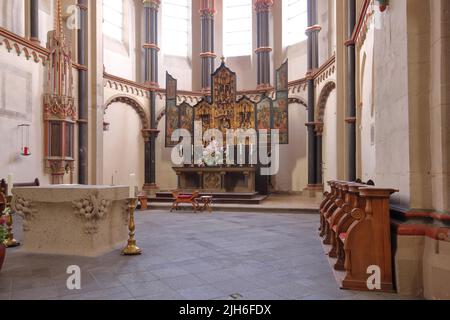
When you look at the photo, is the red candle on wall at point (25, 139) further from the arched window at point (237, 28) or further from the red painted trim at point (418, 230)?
the arched window at point (237, 28)

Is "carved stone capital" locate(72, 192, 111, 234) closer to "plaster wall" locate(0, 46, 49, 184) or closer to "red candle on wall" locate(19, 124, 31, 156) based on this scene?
"plaster wall" locate(0, 46, 49, 184)

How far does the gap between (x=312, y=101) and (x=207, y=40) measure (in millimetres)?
7226

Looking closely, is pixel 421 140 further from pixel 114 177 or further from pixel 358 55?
pixel 114 177

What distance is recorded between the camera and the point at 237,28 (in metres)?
19.2

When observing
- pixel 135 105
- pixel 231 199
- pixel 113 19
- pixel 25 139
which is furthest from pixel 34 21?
pixel 231 199

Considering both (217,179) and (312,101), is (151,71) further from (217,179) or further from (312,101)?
(312,101)

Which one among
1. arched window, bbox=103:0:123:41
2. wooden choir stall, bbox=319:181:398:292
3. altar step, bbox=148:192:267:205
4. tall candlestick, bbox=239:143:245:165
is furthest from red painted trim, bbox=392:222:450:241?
arched window, bbox=103:0:123:41

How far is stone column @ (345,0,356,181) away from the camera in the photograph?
924cm

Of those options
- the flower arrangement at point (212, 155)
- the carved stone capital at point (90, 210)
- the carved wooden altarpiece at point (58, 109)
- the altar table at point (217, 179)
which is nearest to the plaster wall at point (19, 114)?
the carved wooden altarpiece at point (58, 109)

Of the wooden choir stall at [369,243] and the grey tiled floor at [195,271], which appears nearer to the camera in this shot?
the grey tiled floor at [195,271]

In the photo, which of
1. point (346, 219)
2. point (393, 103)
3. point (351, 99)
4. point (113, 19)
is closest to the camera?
point (393, 103)

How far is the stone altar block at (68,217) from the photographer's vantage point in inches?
202

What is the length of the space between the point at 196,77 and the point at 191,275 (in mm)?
16118

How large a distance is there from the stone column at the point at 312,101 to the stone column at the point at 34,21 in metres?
10.1
